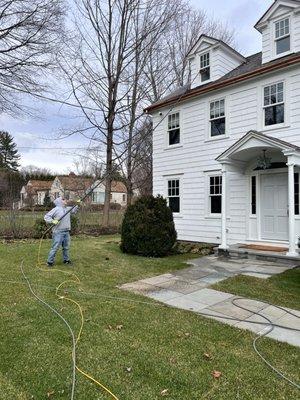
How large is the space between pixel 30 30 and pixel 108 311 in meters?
12.5

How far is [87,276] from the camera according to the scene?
301 inches

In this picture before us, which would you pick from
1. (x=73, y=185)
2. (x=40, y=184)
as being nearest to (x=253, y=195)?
(x=73, y=185)

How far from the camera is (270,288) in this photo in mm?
6879

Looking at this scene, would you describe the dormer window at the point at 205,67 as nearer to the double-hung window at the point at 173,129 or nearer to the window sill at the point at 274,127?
the double-hung window at the point at 173,129

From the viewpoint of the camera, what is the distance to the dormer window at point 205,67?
13703mm

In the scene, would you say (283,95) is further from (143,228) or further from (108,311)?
(108,311)

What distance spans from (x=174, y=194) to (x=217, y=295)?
26.5 ft

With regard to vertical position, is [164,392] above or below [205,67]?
below

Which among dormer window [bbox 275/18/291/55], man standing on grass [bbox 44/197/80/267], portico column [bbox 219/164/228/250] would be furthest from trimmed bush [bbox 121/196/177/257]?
dormer window [bbox 275/18/291/55]

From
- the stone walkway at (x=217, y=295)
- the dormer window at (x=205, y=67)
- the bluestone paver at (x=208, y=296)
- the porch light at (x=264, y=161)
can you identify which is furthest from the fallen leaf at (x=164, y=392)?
the dormer window at (x=205, y=67)

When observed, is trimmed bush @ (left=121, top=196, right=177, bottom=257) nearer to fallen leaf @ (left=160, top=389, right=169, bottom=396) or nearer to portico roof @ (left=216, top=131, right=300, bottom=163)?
portico roof @ (left=216, top=131, right=300, bottom=163)

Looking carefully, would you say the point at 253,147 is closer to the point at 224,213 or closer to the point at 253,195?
the point at 253,195

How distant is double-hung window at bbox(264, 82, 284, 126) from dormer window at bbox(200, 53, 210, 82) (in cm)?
344

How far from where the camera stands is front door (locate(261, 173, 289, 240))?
1062 centimetres
